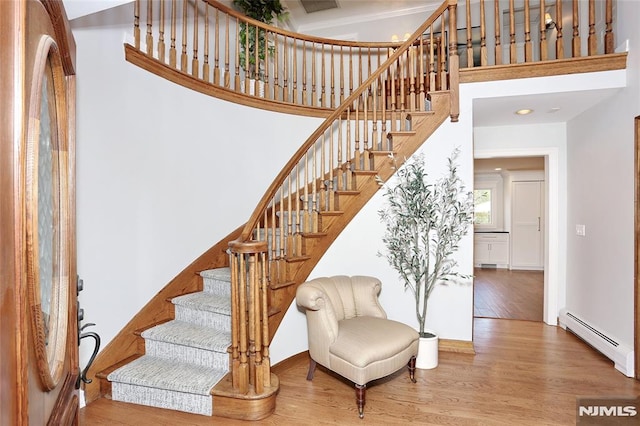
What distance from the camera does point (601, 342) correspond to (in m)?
3.26

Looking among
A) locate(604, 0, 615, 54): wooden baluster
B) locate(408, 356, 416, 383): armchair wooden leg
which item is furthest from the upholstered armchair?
locate(604, 0, 615, 54): wooden baluster

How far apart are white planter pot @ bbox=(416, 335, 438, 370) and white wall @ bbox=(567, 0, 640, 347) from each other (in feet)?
5.24

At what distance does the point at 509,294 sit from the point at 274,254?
4490mm

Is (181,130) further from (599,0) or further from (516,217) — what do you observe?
(516,217)

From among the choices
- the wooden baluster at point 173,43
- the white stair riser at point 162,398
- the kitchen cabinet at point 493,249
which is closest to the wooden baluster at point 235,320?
the white stair riser at point 162,398

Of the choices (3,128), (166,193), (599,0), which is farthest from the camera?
(599,0)

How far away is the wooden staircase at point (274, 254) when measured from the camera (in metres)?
2.39

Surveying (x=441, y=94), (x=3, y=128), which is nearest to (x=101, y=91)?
(x=3, y=128)

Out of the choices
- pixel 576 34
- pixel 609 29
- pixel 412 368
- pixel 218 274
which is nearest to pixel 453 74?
pixel 576 34

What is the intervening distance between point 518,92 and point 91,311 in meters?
4.01

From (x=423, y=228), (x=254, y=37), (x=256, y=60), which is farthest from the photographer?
(x=254, y=37)

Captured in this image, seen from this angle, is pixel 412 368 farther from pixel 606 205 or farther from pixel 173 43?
pixel 173 43

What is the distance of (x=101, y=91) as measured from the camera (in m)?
2.61

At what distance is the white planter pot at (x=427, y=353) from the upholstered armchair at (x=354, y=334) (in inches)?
9.9
